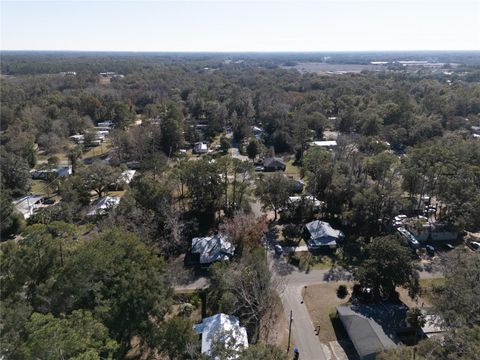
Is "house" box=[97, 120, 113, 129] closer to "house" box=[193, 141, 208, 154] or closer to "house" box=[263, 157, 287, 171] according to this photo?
"house" box=[193, 141, 208, 154]

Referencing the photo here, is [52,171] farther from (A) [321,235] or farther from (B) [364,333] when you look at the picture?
(B) [364,333]

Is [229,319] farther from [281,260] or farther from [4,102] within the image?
[4,102]

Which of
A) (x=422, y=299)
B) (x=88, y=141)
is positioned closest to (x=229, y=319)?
(x=422, y=299)

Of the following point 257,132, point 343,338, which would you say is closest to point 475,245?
point 343,338

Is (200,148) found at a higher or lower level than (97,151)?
higher

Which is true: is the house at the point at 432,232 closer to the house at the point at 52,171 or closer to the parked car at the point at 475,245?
the parked car at the point at 475,245
